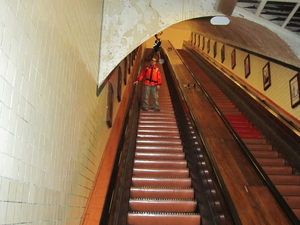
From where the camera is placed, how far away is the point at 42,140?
1997 millimetres

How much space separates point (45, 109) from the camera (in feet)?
6.75

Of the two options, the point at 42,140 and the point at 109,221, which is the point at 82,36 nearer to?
the point at 42,140

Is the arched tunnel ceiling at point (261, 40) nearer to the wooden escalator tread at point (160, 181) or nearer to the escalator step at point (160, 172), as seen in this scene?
the wooden escalator tread at point (160, 181)

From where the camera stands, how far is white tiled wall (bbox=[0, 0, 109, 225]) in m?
1.49

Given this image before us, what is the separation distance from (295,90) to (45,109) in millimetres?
6166

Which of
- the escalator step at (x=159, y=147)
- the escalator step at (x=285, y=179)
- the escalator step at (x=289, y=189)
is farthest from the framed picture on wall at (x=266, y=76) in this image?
the escalator step at (x=289, y=189)

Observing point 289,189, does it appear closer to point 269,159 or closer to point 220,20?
point 269,159

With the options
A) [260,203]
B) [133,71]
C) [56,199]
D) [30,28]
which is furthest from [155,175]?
[133,71]

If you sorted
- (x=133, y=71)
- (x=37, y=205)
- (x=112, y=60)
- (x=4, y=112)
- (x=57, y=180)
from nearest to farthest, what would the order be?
(x=4, y=112) < (x=37, y=205) < (x=57, y=180) < (x=112, y=60) < (x=133, y=71)

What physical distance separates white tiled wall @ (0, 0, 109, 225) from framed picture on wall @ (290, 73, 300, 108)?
5.10 meters

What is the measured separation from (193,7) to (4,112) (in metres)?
3.71

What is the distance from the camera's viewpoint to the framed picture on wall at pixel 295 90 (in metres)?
6.31

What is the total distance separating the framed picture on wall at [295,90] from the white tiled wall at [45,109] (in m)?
5.10

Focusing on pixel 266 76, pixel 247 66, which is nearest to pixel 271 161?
pixel 266 76
